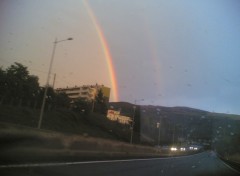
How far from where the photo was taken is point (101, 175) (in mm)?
14945

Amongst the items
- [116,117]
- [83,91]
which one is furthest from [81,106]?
[116,117]

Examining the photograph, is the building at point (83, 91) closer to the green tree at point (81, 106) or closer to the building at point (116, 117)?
the building at point (116, 117)

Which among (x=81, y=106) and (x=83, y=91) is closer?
(x=81, y=106)

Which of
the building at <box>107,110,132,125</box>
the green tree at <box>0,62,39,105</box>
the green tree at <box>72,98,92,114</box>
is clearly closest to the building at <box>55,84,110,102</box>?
the building at <box>107,110,132,125</box>

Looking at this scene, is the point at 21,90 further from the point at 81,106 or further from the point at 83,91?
the point at 83,91

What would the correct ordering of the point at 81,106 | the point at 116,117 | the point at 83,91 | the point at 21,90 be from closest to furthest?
1. the point at 21,90
2. the point at 81,106
3. the point at 83,91
4. the point at 116,117

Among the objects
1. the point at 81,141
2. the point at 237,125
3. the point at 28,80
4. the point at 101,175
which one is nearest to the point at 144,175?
the point at 101,175

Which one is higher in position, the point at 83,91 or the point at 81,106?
the point at 83,91

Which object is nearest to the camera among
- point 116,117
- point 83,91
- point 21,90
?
point 21,90

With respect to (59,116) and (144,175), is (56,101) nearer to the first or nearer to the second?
(59,116)

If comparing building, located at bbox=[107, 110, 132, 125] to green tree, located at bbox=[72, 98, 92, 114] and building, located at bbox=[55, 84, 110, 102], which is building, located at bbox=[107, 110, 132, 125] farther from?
green tree, located at bbox=[72, 98, 92, 114]

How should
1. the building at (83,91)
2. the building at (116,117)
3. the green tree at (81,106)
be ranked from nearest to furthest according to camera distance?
the green tree at (81,106)
the building at (83,91)
the building at (116,117)

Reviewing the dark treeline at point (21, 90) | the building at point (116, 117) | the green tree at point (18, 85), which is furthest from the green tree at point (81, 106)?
the building at point (116, 117)

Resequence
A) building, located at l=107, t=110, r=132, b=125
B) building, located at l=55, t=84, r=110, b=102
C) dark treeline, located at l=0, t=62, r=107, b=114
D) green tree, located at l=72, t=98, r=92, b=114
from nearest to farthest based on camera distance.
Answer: dark treeline, located at l=0, t=62, r=107, b=114, green tree, located at l=72, t=98, r=92, b=114, building, located at l=55, t=84, r=110, b=102, building, located at l=107, t=110, r=132, b=125
